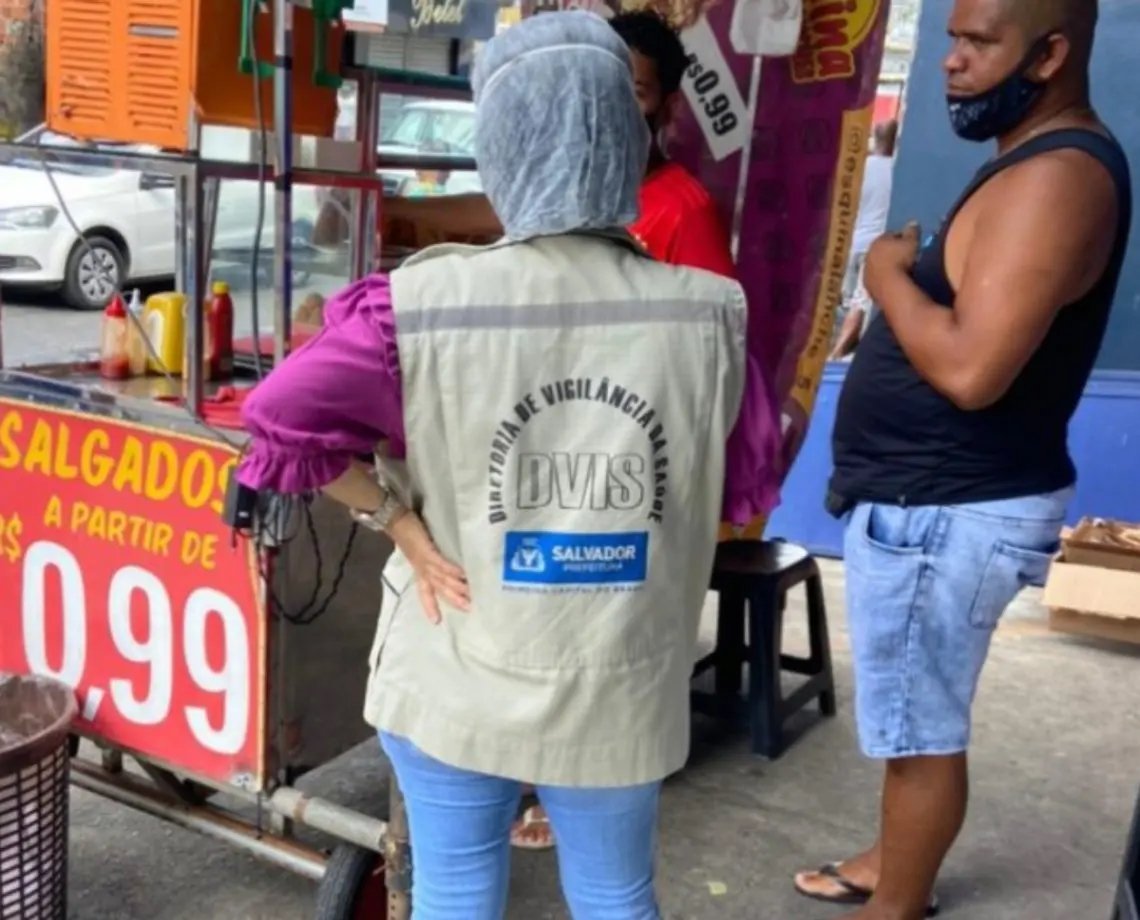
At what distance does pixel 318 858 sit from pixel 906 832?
3.52ft

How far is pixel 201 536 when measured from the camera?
2307 mm

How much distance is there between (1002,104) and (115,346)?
183 centimetres

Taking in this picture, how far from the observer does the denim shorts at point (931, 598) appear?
2.14 meters

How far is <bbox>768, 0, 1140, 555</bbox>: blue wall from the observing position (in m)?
4.76

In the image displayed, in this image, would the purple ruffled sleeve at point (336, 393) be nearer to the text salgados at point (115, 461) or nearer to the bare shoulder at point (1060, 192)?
the text salgados at point (115, 461)

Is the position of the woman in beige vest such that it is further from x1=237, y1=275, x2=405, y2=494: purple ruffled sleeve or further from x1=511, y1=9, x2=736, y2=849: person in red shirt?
x1=511, y1=9, x2=736, y2=849: person in red shirt

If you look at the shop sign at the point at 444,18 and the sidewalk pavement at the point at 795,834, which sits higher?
the shop sign at the point at 444,18

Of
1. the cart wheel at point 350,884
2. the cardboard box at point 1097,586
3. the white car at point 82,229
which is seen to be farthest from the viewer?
the white car at point 82,229

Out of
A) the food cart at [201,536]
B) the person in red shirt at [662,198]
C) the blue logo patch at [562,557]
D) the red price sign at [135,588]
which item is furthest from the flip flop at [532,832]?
the blue logo patch at [562,557]

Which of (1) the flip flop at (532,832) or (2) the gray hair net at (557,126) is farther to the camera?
(1) the flip flop at (532,832)

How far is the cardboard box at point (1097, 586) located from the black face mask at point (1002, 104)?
2.47 metres

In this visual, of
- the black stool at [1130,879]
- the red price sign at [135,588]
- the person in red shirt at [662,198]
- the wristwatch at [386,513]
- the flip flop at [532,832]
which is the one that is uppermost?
the person in red shirt at [662,198]

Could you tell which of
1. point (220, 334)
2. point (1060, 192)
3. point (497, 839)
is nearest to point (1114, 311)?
point (1060, 192)

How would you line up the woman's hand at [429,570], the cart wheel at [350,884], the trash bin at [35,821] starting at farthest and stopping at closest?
the cart wheel at [350,884] → the trash bin at [35,821] → the woman's hand at [429,570]
